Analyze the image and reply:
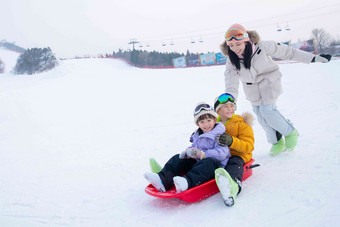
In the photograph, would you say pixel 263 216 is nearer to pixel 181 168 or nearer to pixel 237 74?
pixel 181 168

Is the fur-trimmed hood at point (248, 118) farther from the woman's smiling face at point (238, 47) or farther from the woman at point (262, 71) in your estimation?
the woman's smiling face at point (238, 47)

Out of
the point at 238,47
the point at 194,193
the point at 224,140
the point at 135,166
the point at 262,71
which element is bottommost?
the point at 135,166

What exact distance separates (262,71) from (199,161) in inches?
52.2

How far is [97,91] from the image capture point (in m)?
11.1

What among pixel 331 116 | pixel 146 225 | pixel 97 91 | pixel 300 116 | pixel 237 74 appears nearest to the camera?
pixel 146 225

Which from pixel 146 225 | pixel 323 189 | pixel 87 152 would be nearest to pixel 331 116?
pixel 323 189

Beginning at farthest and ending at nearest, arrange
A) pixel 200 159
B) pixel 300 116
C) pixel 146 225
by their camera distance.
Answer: pixel 300 116
pixel 200 159
pixel 146 225

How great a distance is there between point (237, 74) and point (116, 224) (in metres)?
2.05

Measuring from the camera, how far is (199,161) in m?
2.18

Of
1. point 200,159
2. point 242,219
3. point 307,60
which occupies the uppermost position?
point 307,60

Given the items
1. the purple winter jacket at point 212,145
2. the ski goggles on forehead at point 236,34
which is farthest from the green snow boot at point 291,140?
the ski goggles on forehead at point 236,34

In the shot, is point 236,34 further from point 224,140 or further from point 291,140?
point 291,140

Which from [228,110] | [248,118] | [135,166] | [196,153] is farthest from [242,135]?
[135,166]

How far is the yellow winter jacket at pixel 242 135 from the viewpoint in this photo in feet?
7.63
